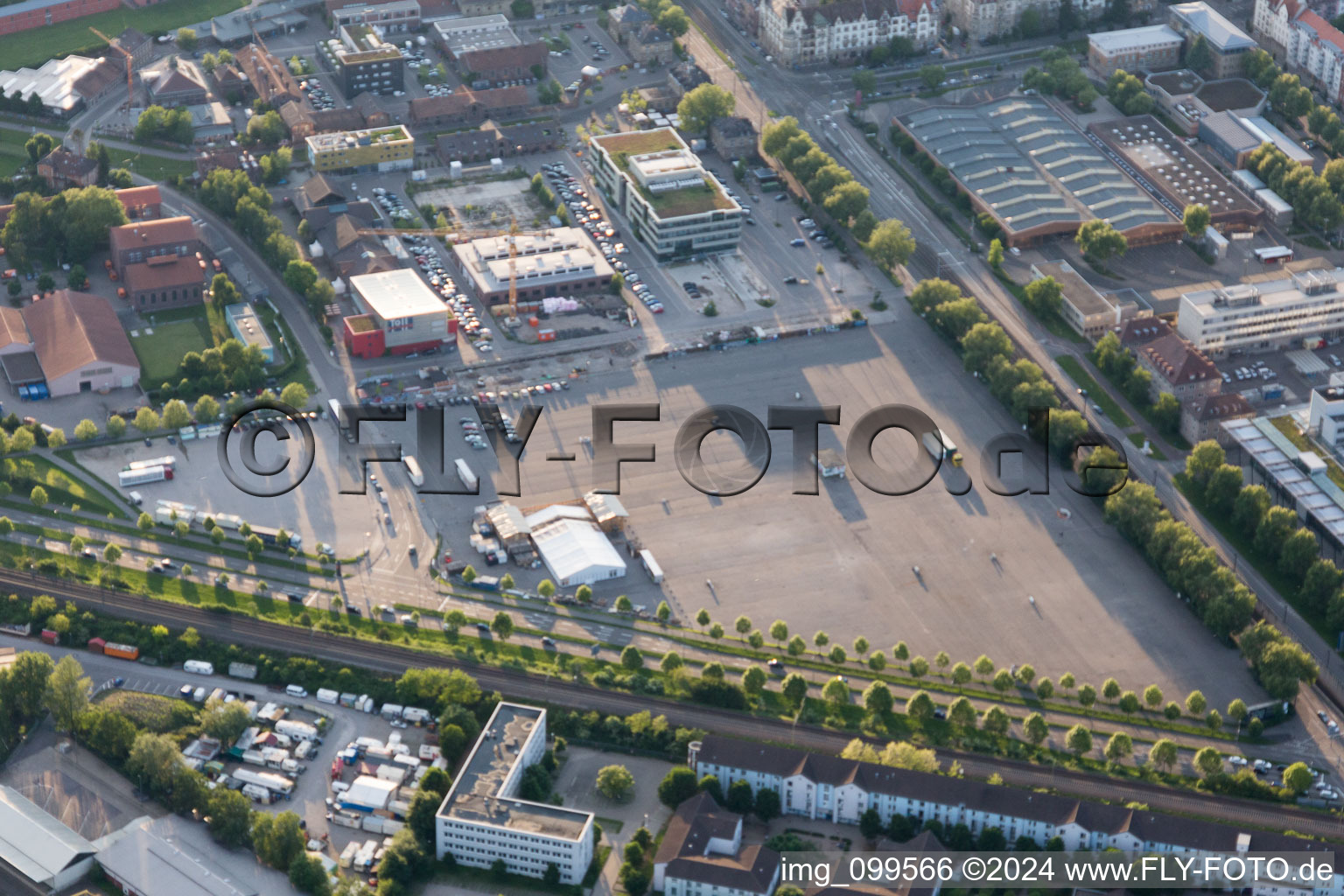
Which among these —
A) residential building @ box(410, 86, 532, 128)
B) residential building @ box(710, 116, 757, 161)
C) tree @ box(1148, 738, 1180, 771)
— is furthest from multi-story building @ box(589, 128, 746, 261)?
tree @ box(1148, 738, 1180, 771)

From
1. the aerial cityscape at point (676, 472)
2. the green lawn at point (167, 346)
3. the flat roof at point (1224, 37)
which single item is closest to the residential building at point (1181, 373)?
the aerial cityscape at point (676, 472)

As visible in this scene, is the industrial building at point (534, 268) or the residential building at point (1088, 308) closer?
the residential building at point (1088, 308)

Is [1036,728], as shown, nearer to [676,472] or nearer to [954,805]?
[954,805]

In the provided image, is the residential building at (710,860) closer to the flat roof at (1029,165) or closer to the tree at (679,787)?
the tree at (679,787)

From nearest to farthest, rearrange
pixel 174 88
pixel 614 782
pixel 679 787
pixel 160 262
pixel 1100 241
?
pixel 679 787
pixel 614 782
pixel 160 262
pixel 1100 241
pixel 174 88

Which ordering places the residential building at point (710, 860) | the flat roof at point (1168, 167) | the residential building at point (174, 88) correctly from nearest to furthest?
the residential building at point (710, 860)
the flat roof at point (1168, 167)
the residential building at point (174, 88)

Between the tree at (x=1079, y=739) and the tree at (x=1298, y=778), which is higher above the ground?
the tree at (x=1079, y=739)

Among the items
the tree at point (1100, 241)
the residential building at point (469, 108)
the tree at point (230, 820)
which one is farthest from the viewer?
the residential building at point (469, 108)

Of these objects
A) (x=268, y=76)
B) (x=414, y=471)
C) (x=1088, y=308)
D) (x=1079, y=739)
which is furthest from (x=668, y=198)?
(x=1079, y=739)
